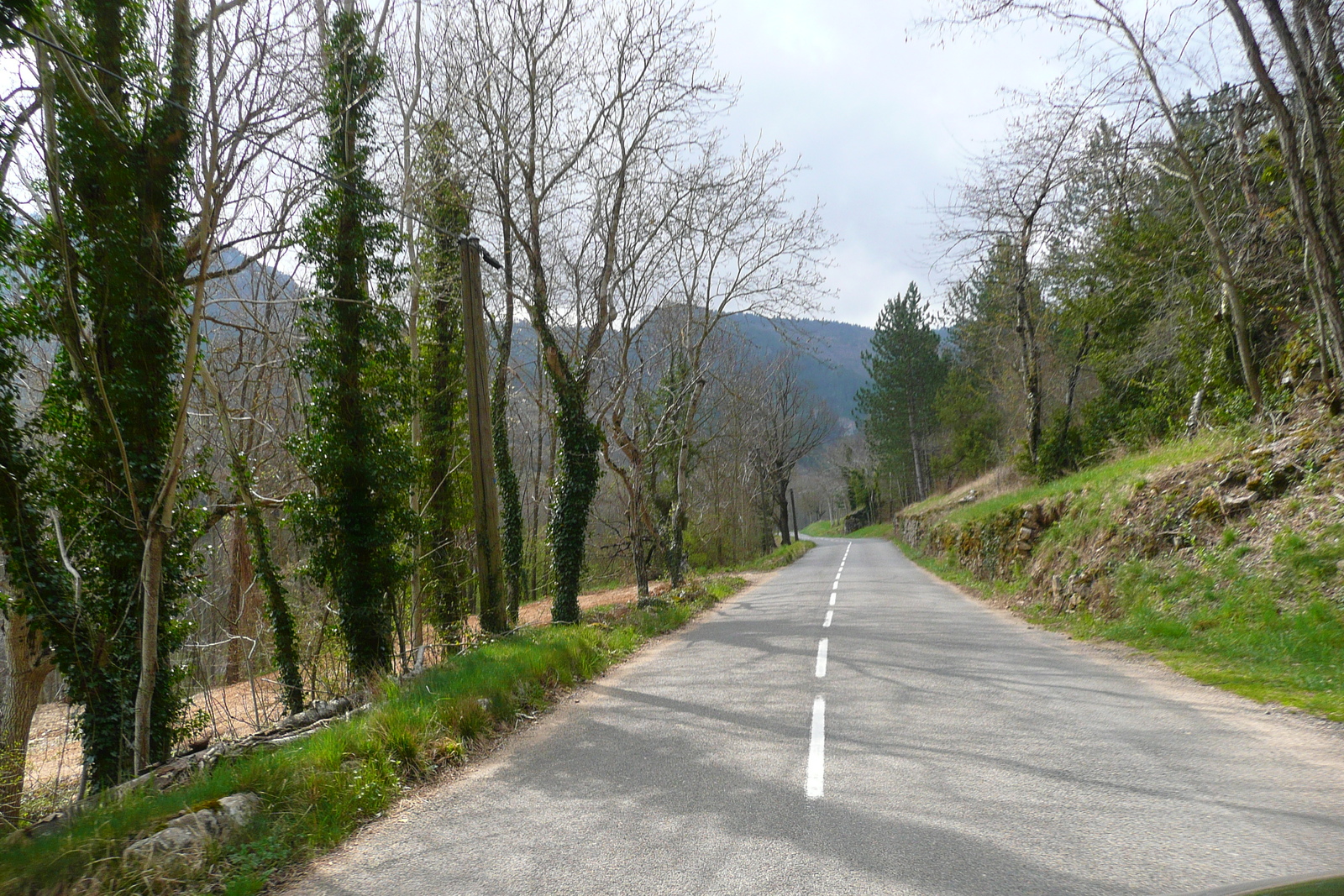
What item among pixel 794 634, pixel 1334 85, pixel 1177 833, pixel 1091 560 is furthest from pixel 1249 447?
pixel 1177 833

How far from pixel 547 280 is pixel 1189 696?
16183mm

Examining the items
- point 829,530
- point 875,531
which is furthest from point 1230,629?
point 829,530

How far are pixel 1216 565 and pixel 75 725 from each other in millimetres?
14501

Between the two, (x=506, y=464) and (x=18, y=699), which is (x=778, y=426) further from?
(x=18, y=699)

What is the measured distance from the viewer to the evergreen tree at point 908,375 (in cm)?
5544

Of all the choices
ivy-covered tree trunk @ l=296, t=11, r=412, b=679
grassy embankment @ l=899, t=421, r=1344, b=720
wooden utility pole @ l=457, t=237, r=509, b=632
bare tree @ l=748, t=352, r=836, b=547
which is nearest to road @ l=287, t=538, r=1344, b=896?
grassy embankment @ l=899, t=421, r=1344, b=720

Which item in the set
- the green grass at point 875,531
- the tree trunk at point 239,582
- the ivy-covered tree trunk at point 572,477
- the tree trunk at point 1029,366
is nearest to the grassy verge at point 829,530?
the green grass at point 875,531

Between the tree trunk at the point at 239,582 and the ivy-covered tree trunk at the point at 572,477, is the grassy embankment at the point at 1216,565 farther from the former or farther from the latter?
the tree trunk at the point at 239,582

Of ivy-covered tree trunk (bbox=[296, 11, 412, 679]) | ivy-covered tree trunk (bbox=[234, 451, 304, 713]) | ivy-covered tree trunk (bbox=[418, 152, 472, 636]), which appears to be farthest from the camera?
ivy-covered tree trunk (bbox=[418, 152, 472, 636])

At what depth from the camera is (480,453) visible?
458 inches

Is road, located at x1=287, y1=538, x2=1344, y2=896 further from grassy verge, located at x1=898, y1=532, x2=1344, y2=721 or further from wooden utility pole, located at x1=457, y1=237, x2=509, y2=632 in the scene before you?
wooden utility pole, located at x1=457, y1=237, x2=509, y2=632

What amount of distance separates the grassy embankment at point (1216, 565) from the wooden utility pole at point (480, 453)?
28.6 feet

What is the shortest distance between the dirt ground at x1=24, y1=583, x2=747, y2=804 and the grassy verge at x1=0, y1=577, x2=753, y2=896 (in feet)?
12.3

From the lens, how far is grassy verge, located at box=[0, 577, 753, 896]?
4.00 m
